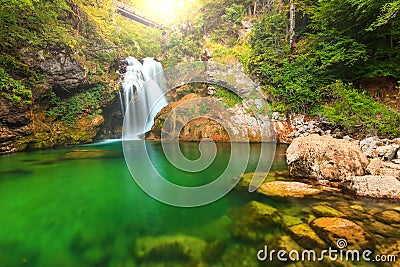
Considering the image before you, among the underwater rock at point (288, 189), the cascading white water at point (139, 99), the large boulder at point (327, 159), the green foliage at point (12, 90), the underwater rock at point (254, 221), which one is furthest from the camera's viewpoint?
the cascading white water at point (139, 99)

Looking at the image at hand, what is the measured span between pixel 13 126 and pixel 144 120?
25.2ft

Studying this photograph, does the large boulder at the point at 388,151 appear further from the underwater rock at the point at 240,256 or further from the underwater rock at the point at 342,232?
the underwater rock at the point at 240,256

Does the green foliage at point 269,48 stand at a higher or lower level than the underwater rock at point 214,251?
higher

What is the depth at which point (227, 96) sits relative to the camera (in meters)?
13.6

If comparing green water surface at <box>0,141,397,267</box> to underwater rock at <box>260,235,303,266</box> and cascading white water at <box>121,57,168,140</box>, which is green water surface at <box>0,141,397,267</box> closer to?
underwater rock at <box>260,235,303,266</box>

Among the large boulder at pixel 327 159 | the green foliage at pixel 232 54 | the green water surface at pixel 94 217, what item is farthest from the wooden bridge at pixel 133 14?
the large boulder at pixel 327 159

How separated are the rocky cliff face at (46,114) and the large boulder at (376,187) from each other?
40.6 feet

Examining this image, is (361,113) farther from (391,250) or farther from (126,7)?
(126,7)

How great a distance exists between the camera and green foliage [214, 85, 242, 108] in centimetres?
1321

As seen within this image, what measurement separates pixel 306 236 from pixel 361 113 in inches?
272

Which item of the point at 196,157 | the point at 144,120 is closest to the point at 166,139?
the point at 144,120

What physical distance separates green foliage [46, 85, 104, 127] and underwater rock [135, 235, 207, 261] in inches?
A: 435

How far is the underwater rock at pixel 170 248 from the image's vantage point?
2.59 meters

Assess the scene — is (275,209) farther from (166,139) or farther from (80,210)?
(166,139)
